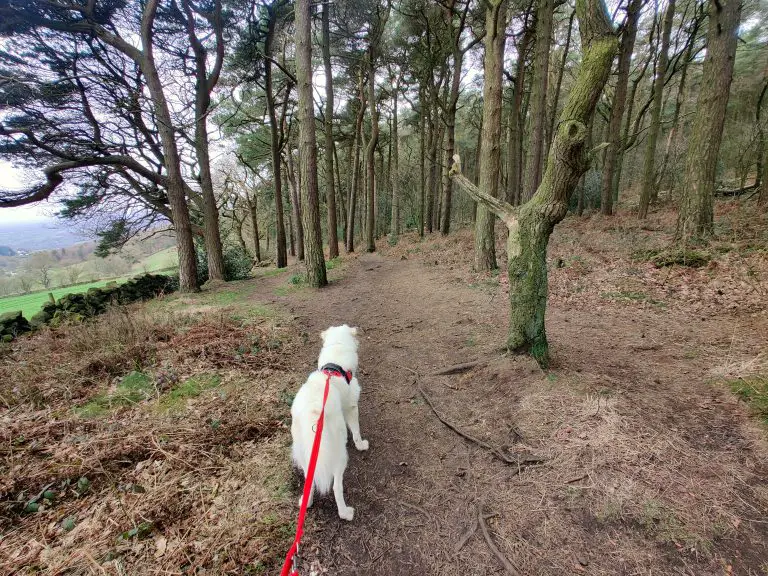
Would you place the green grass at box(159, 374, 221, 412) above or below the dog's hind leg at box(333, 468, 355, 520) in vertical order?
above

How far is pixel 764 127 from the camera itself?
41.2 ft

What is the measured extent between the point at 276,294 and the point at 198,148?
6384 mm

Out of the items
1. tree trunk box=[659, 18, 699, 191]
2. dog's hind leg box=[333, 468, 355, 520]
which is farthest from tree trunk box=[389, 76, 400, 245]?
dog's hind leg box=[333, 468, 355, 520]

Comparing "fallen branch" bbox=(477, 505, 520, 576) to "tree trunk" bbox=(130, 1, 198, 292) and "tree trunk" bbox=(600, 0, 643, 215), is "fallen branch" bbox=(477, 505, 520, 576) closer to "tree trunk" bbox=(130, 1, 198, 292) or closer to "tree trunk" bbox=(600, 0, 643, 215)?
"tree trunk" bbox=(130, 1, 198, 292)

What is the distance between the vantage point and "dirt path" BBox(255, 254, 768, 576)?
1.97 meters

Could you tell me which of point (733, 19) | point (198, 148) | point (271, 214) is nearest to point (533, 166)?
point (733, 19)

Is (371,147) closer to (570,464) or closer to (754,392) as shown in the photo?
(754,392)

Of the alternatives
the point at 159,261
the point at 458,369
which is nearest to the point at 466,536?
the point at 458,369

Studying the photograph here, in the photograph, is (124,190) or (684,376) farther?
(124,190)

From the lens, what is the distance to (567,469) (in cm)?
251

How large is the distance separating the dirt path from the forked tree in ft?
1.72

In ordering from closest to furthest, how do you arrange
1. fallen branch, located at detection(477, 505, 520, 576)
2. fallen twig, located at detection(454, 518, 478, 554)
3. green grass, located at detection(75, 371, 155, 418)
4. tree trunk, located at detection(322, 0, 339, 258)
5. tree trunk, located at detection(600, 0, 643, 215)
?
fallen branch, located at detection(477, 505, 520, 576) < fallen twig, located at detection(454, 518, 478, 554) < green grass, located at detection(75, 371, 155, 418) < tree trunk, located at detection(600, 0, 643, 215) < tree trunk, located at detection(322, 0, 339, 258)

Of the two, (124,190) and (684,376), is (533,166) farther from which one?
(124,190)

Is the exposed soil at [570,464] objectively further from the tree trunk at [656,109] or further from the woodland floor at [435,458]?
the tree trunk at [656,109]
